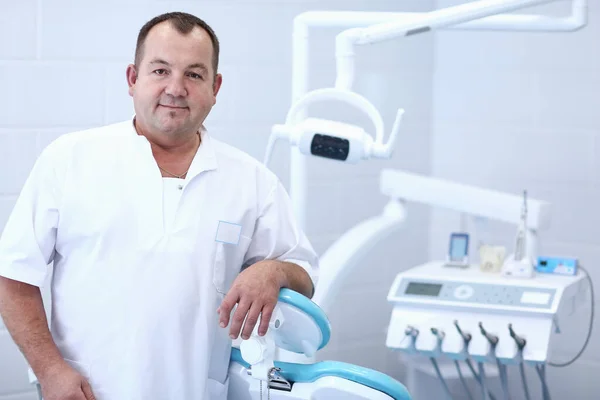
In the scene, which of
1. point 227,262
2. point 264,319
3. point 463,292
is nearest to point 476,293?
point 463,292

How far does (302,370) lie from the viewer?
192 centimetres

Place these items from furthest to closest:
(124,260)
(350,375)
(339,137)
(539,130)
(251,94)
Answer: (539,130) → (251,94) → (339,137) → (124,260) → (350,375)

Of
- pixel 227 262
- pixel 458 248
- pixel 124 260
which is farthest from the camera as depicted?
pixel 458 248

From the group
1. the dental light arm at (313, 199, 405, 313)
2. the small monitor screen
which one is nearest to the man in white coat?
the dental light arm at (313, 199, 405, 313)

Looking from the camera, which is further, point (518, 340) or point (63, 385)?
point (518, 340)

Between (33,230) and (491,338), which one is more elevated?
(33,230)

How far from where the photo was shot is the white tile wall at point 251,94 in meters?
2.72

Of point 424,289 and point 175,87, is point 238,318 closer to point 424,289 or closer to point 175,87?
point 175,87

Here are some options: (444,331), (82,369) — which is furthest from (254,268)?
(444,331)

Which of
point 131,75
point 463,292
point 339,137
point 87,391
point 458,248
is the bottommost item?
point 87,391

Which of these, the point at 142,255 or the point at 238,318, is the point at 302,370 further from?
the point at 142,255

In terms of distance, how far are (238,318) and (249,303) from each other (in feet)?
0.12

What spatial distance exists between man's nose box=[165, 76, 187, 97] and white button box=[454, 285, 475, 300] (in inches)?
43.1

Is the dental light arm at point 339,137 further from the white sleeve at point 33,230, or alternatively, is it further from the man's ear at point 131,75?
the white sleeve at point 33,230
